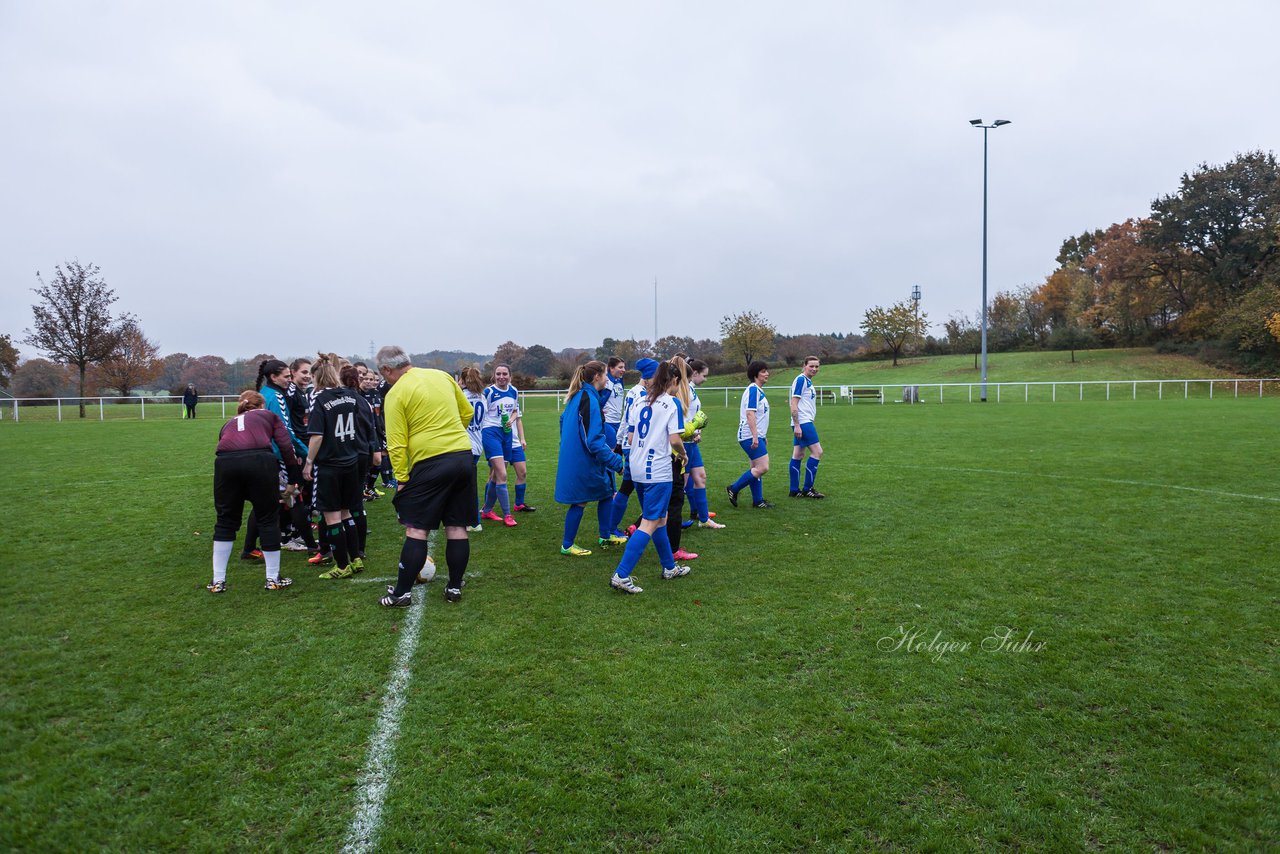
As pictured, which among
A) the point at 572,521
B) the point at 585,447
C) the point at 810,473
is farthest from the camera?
the point at 810,473

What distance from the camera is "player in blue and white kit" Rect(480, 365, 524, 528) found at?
27.3ft

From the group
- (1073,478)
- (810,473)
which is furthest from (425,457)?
(1073,478)

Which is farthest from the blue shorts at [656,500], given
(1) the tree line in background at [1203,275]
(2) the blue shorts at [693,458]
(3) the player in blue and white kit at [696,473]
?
(1) the tree line in background at [1203,275]

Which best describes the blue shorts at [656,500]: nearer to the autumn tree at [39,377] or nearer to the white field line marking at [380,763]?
the white field line marking at [380,763]

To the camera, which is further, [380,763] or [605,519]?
[605,519]

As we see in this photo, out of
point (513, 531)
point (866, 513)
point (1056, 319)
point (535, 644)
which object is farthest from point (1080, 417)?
point (1056, 319)

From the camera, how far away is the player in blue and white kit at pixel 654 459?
5672 mm

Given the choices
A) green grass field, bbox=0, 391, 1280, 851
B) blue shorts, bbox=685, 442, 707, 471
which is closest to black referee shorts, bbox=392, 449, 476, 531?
green grass field, bbox=0, 391, 1280, 851

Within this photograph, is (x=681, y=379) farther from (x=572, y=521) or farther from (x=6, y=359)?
(x=6, y=359)

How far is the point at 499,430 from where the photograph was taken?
27.3 ft

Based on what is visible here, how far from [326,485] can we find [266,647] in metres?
1.72

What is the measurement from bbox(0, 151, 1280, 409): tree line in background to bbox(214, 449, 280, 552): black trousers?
108ft

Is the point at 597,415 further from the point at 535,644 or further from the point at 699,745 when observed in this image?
the point at 699,745

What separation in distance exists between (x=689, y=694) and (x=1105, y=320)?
62131 millimetres
